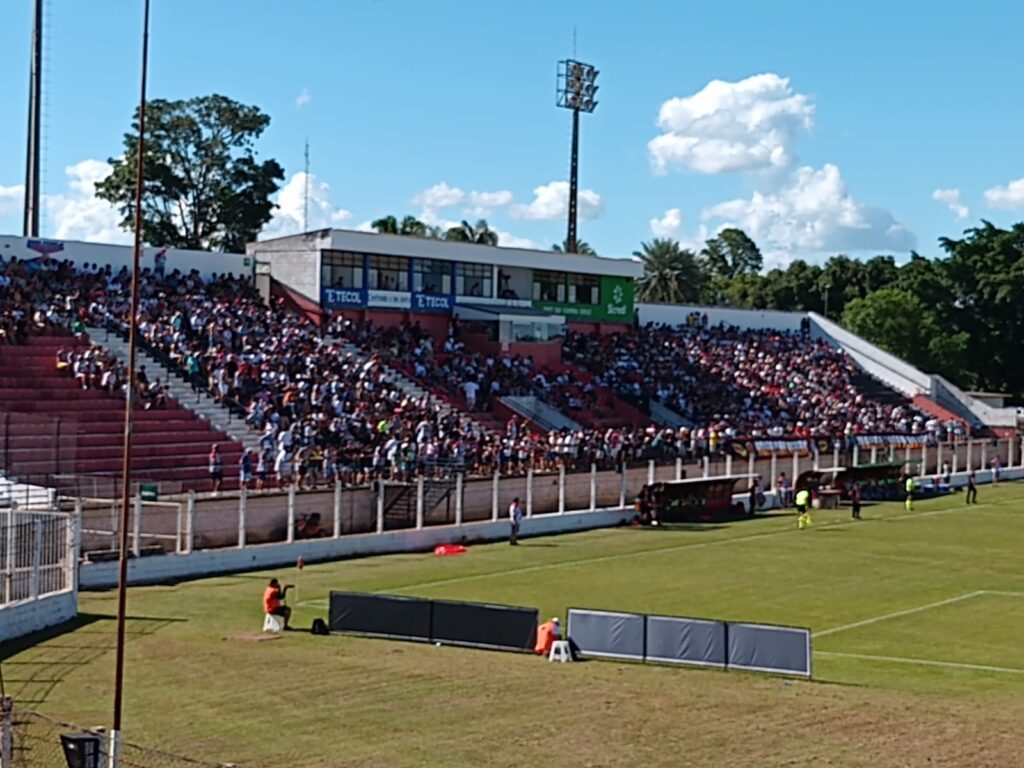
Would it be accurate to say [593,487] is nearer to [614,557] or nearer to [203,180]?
[614,557]

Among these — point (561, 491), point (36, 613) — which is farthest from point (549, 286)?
point (36, 613)

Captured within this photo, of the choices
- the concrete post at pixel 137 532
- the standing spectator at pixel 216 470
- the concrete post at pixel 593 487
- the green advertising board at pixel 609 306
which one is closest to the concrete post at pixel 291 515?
the standing spectator at pixel 216 470

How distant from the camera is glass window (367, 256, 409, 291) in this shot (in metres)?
68.6

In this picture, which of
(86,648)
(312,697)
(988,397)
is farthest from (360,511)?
(988,397)

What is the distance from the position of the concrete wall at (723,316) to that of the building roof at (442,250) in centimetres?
357

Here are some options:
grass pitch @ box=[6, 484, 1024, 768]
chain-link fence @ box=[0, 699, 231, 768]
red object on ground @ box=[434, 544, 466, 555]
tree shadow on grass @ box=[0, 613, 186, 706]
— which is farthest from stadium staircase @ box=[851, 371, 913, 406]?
chain-link fence @ box=[0, 699, 231, 768]

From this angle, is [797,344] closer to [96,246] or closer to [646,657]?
[96,246]

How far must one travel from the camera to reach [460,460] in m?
50.5

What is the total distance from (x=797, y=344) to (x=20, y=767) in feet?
253

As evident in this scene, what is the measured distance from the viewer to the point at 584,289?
80812 mm

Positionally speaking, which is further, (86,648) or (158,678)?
(86,648)

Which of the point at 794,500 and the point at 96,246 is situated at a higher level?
the point at 96,246

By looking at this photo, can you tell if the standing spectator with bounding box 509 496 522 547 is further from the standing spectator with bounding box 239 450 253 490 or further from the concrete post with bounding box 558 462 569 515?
the standing spectator with bounding box 239 450 253 490

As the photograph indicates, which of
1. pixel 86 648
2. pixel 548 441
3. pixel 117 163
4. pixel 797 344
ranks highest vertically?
pixel 117 163
